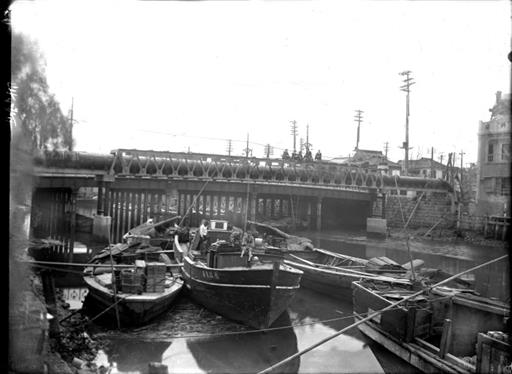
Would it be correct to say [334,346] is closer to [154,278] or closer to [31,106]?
[154,278]

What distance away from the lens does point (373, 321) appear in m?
10.7

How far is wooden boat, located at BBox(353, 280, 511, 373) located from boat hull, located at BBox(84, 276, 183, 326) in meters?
6.15

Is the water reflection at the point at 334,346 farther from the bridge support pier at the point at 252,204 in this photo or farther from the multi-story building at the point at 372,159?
the multi-story building at the point at 372,159

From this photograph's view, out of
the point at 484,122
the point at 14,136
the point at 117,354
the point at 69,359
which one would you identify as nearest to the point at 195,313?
the point at 117,354

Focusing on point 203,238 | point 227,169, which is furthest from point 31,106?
point 227,169

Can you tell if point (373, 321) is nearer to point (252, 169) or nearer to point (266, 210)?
point (252, 169)

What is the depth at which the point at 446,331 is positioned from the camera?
25.3ft

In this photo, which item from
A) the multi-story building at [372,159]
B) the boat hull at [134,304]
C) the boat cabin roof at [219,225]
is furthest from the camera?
the multi-story building at [372,159]

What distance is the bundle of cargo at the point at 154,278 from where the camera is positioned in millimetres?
12070

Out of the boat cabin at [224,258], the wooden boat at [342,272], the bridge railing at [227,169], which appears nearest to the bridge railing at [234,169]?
the bridge railing at [227,169]

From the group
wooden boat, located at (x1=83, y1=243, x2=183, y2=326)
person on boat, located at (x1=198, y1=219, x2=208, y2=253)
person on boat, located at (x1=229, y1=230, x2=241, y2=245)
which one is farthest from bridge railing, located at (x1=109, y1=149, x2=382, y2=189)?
person on boat, located at (x1=229, y1=230, x2=241, y2=245)

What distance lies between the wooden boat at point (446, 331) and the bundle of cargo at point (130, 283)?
22.2ft

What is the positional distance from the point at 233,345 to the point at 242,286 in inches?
68.7

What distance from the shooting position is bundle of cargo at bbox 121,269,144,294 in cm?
1166
